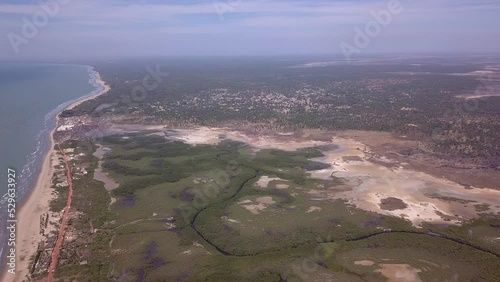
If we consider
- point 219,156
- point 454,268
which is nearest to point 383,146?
point 219,156

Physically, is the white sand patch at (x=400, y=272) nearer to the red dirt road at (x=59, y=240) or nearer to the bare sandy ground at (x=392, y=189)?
the bare sandy ground at (x=392, y=189)

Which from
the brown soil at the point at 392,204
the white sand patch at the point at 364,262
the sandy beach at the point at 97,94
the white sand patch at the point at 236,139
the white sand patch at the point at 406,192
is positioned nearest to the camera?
the white sand patch at the point at 364,262

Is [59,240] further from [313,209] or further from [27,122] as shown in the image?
[27,122]

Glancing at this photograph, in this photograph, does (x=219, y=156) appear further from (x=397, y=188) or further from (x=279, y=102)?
(x=279, y=102)

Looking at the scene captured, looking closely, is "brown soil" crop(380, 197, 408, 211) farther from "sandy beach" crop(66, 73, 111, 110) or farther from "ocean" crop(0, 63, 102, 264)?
"sandy beach" crop(66, 73, 111, 110)

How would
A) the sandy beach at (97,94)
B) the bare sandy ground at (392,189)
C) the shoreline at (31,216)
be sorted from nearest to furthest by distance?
the shoreline at (31,216) → the bare sandy ground at (392,189) → the sandy beach at (97,94)

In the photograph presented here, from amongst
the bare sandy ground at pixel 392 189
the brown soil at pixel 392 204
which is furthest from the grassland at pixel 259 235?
the brown soil at pixel 392 204

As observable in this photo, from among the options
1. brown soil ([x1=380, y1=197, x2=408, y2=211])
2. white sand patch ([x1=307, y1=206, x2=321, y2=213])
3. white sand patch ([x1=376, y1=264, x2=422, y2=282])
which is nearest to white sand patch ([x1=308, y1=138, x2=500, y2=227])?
brown soil ([x1=380, y1=197, x2=408, y2=211])
